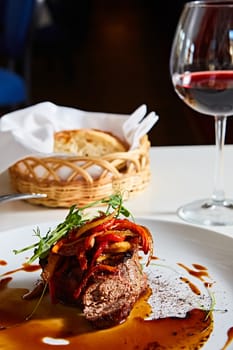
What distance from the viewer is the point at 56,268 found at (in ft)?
2.41

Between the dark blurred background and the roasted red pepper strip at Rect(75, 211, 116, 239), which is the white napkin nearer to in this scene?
the roasted red pepper strip at Rect(75, 211, 116, 239)

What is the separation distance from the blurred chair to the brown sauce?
2.43 metres

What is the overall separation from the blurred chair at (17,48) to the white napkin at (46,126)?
1.86 m

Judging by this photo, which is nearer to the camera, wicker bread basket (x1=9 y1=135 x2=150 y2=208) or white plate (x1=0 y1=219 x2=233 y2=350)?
white plate (x1=0 y1=219 x2=233 y2=350)

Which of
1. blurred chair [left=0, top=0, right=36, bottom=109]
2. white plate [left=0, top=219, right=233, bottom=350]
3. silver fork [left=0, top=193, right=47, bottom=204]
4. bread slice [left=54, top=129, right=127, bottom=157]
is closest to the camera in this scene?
white plate [left=0, top=219, right=233, bottom=350]

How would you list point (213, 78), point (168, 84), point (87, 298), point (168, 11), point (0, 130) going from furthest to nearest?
1. point (168, 11)
2. point (168, 84)
3. point (0, 130)
4. point (213, 78)
5. point (87, 298)

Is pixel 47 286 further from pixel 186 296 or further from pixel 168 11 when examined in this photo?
pixel 168 11

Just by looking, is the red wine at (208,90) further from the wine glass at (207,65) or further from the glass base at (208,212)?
the glass base at (208,212)

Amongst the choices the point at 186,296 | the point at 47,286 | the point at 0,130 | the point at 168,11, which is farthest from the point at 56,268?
the point at 168,11

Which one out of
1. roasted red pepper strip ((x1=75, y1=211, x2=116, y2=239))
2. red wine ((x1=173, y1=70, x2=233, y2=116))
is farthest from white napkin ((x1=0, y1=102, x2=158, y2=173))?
roasted red pepper strip ((x1=75, y1=211, x2=116, y2=239))

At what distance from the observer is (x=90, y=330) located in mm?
691

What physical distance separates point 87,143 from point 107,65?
14.1 ft

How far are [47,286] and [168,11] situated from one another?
564 centimetres

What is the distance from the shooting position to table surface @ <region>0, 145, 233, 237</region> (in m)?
1.04
